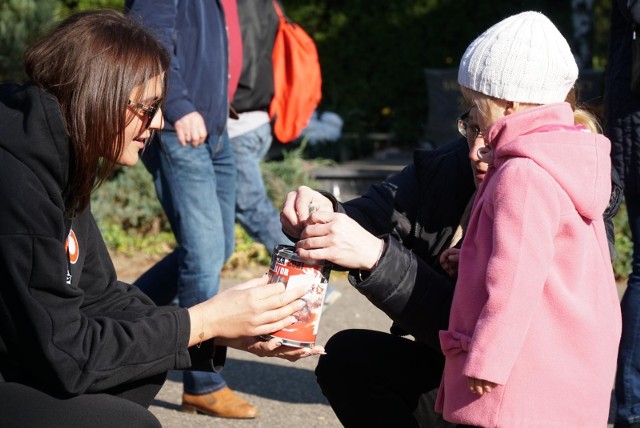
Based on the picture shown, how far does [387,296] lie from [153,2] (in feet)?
6.52

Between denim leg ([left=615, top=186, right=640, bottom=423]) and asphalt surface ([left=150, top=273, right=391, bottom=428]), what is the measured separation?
1.12m

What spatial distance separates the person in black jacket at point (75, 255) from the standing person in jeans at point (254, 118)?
6.82ft

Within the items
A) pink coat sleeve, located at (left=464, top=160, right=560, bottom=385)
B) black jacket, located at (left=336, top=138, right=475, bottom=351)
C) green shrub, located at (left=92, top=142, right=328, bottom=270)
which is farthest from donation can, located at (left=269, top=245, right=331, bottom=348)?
green shrub, located at (left=92, top=142, right=328, bottom=270)

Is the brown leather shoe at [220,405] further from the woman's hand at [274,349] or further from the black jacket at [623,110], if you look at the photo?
the black jacket at [623,110]

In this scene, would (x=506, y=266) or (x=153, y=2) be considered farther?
(x=153, y=2)

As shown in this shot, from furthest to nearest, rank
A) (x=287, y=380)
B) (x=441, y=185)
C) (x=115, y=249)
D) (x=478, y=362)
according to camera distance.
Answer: (x=115, y=249), (x=287, y=380), (x=441, y=185), (x=478, y=362)

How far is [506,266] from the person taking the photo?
2428mm

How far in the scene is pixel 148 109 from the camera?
2699 mm

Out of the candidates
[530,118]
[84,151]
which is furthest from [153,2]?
[530,118]

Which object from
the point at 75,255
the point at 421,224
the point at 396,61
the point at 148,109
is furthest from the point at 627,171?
the point at 396,61

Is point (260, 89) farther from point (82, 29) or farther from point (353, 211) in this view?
point (82, 29)

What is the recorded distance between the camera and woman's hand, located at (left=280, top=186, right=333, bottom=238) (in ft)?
9.58

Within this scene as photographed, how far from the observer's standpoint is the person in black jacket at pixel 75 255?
2439 mm

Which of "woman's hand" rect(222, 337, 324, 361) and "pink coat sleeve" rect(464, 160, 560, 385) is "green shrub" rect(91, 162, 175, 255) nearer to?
"woman's hand" rect(222, 337, 324, 361)
